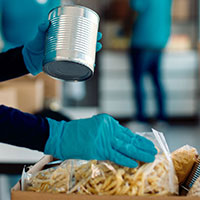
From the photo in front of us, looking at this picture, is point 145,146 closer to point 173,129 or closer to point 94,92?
point 173,129

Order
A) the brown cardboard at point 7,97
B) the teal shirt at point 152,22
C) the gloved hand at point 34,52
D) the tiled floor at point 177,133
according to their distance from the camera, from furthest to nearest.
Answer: the teal shirt at point 152,22, the tiled floor at point 177,133, the brown cardboard at point 7,97, the gloved hand at point 34,52

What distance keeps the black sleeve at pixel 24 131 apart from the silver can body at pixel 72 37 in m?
0.14

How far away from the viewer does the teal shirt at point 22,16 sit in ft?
5.55

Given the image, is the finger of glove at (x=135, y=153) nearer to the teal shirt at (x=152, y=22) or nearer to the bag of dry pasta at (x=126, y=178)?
the bag of dry pasta at (x=126, y=178)

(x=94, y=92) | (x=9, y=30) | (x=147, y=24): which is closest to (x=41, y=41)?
(x=9, y=30)

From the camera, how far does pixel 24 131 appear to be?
0.67 meters

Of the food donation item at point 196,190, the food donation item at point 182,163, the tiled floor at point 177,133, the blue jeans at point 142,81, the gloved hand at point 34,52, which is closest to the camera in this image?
the food donation item at point 196,190

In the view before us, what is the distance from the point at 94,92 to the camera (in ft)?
15.3

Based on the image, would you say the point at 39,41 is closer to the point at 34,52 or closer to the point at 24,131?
the point at 34,52

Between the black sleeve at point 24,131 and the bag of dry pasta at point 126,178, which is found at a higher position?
the black sleeve at point 24,131

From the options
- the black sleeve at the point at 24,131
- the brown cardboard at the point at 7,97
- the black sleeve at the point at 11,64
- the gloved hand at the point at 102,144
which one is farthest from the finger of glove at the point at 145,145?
the brown cardboard at the point at 7,97

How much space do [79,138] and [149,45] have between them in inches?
118

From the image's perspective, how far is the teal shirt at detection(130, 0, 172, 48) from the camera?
339 cm

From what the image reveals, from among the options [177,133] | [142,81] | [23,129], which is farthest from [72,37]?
[142,81]
